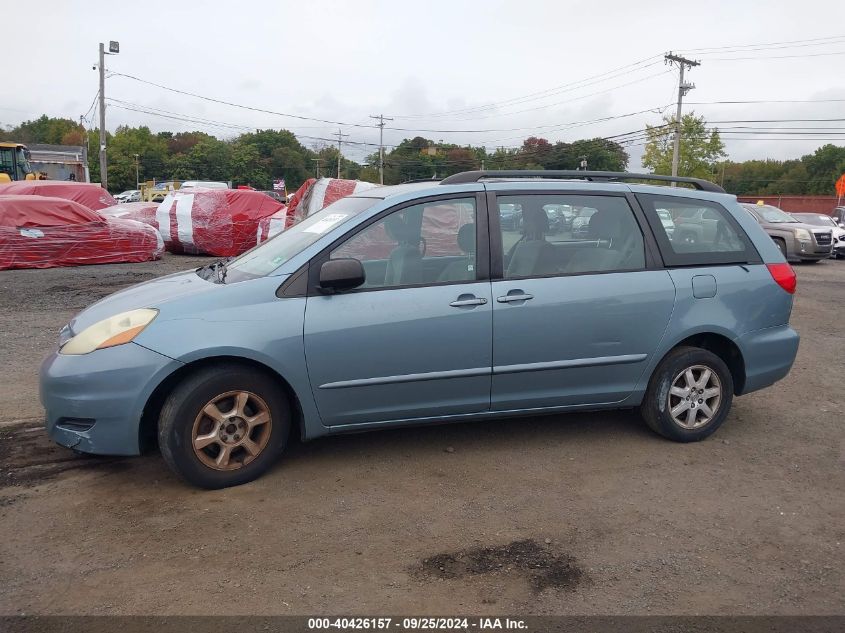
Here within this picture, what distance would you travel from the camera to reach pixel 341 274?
12.7ft

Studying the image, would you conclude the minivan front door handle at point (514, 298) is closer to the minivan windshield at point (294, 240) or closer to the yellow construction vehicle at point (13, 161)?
the minivan windshield at point (294, 240)

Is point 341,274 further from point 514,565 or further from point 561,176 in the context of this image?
point 561,176

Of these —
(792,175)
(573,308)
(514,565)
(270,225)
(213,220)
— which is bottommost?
(514,565)

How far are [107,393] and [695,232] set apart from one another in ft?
12.7

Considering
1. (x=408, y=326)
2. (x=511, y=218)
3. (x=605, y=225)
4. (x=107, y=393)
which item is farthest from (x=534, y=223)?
(x=107, y=393)

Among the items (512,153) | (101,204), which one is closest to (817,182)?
(512,153)

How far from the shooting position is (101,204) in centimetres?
2109

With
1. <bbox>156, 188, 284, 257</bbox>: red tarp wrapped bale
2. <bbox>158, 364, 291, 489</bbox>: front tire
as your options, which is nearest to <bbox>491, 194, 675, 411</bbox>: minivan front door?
<bbox>158, 364, 291, 489</bbox>: front tire

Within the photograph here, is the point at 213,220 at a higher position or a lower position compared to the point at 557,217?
higher

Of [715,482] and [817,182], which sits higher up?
[817,182]

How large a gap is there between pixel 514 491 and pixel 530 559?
0.72 meters

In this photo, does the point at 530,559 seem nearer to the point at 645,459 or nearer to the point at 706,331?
the point at 645,459

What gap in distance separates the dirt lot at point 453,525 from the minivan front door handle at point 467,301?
1001mm

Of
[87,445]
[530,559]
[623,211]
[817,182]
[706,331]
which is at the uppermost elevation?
[817,182]
